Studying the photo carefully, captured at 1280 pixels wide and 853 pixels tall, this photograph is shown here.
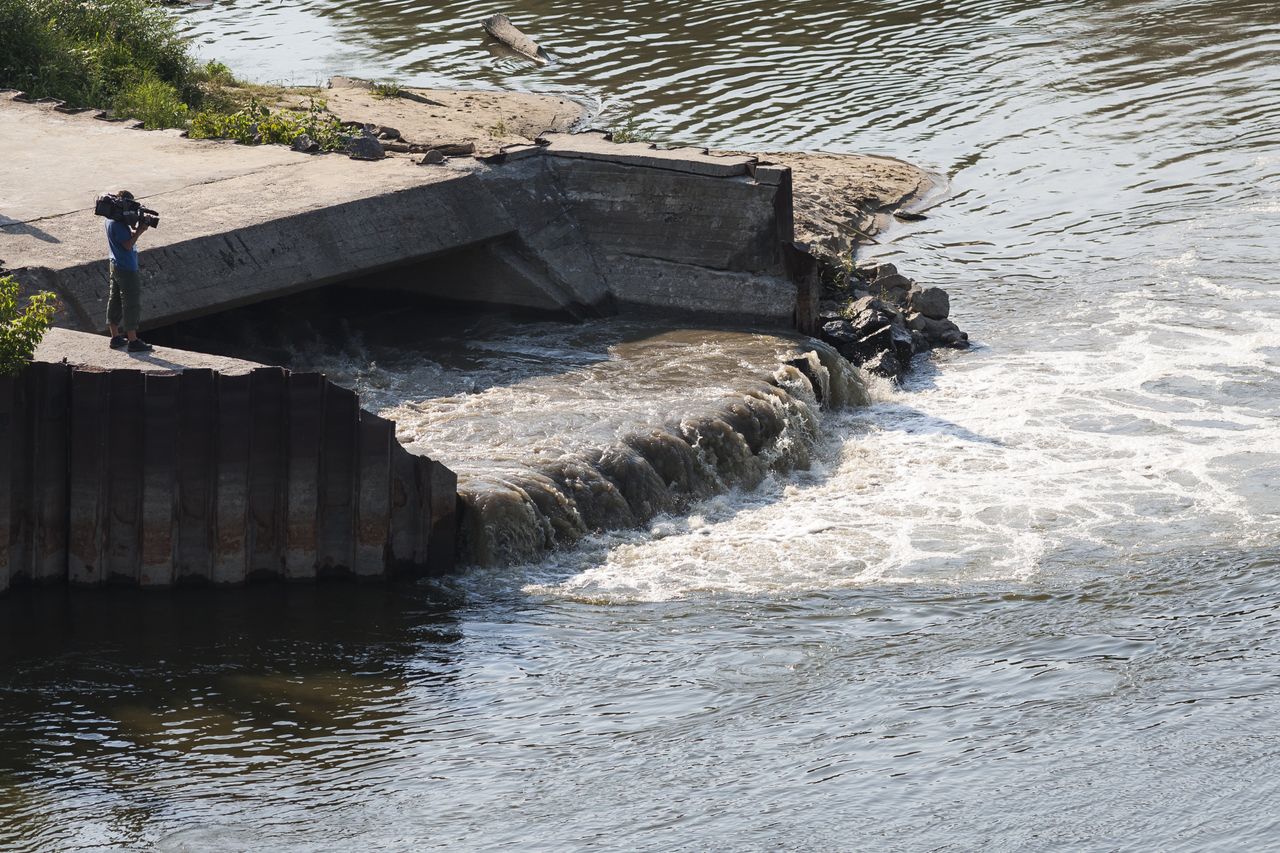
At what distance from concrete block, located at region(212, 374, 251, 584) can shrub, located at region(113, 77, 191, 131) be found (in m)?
10.3

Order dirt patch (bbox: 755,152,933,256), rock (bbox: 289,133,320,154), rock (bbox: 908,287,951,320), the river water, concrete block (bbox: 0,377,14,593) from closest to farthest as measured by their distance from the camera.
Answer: the river water
concrete block (bbox: 0,377,14,593)
rock (bbox: 908,287,951,320)
rock (bbox: 289,133,320,154)
dirt patch (bbox: 755,152,933,256)

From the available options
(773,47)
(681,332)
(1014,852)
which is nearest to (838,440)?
(681,332)

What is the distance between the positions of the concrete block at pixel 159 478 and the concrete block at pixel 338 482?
4.01 feet

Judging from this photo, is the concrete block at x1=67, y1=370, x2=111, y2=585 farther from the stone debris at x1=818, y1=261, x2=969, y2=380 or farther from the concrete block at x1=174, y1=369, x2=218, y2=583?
the stone debris at x1=818, y1=261, x2=969, y2=380

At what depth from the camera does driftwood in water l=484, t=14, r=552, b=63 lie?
110 ft

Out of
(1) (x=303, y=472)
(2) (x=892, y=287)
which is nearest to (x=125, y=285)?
(1) (x=303, y=472)

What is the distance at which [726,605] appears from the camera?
1345cm

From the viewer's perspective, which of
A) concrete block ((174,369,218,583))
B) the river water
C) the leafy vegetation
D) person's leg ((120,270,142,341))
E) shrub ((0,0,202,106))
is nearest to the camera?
the river water

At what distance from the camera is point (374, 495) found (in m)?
14.0

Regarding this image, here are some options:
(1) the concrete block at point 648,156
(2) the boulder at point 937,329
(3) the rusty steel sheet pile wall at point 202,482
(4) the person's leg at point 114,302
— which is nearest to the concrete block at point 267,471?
(3) the rusty steel sheet pile wall at point 202,482

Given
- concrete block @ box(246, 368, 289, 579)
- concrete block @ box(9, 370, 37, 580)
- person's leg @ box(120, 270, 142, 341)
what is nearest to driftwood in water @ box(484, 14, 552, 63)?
person's leg @ box(120, 270, 142, 341)

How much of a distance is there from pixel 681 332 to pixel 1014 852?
10739mm

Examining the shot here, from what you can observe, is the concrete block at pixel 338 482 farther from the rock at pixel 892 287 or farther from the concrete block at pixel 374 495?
the rock at pixel 892 287

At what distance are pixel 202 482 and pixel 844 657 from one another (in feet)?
18.2
